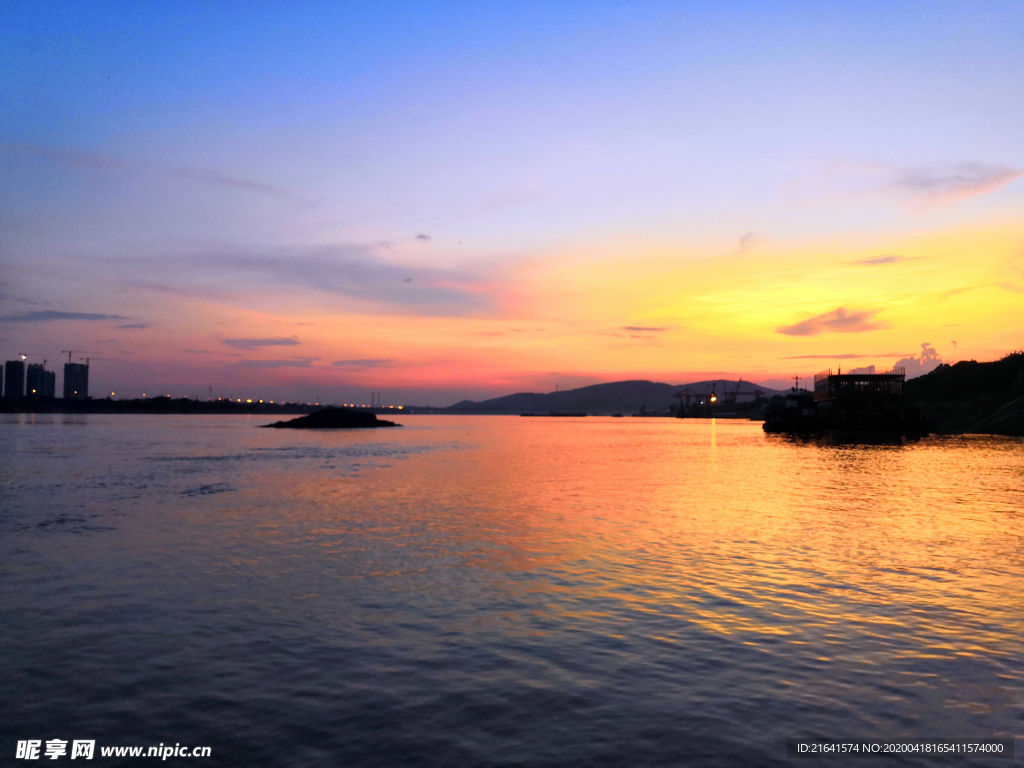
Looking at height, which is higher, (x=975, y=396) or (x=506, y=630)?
(x=975, y=396)

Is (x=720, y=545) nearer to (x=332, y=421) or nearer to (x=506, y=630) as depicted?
(x=506, y=630)

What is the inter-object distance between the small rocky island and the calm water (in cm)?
11885

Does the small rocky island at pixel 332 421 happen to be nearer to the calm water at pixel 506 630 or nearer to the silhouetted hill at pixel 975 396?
the silhouetted hill at pixel 975 396

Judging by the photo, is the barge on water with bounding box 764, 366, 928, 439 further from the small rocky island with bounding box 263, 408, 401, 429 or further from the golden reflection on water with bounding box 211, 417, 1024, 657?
the small rocky island with bounding box 263, 408, 401, 429

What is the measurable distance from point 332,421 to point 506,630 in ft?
461

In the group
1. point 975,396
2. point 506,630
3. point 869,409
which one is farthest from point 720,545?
point 975,396

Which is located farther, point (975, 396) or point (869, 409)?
point (975, 396)

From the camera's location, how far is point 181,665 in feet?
30.5

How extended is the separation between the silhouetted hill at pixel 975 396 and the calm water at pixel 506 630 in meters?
102

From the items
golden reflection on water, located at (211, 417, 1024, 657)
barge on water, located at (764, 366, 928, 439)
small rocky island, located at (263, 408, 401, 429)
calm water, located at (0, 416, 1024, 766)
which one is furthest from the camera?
small rocky island, located at (263, 408, 401, 429)

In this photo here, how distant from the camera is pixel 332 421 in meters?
146

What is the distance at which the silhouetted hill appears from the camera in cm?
11000

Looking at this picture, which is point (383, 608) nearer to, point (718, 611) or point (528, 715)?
point (528, 715)

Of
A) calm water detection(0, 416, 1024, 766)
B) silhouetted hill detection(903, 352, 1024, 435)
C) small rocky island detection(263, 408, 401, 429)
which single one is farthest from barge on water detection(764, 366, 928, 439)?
small rocky island detection(263, 408, 401, 429)
